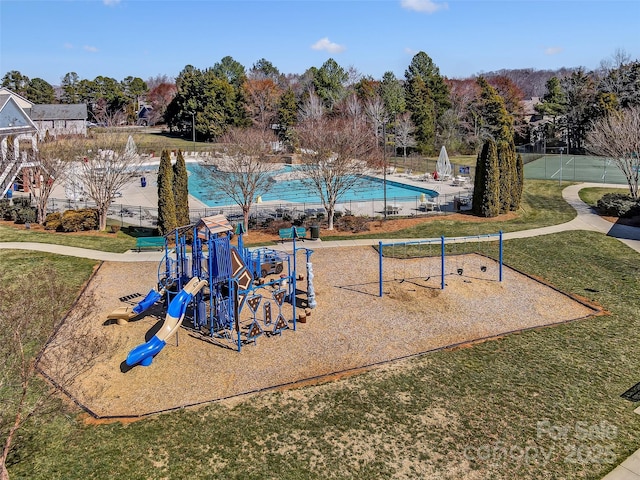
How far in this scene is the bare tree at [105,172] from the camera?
30.3m

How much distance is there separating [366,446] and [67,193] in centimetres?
4052

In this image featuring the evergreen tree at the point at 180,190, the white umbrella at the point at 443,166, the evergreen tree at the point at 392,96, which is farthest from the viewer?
the evergreen tree at the point at 392,96

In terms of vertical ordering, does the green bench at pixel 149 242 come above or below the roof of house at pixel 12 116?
below

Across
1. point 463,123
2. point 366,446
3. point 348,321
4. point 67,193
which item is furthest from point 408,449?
point 463,123

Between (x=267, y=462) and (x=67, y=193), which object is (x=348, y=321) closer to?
(x=267, y=462)

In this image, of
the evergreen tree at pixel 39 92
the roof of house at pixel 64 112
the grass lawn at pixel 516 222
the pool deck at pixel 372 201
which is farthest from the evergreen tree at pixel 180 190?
the evergreen tree at pixel 39 92

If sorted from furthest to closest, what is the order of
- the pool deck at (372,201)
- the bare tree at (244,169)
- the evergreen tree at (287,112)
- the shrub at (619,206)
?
the evergreen tree at (287,112)
the pool deck at (372,201)
the shrub at (619,206)
the bare tree at (244,169)

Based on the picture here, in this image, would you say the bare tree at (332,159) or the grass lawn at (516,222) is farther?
the bare tree at (332,159)

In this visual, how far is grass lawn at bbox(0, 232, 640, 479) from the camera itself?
35.0ft

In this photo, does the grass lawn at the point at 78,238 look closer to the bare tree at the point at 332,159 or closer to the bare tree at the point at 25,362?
the bare tree at the point at 25,362

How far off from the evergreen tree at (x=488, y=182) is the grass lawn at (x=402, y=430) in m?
19.4

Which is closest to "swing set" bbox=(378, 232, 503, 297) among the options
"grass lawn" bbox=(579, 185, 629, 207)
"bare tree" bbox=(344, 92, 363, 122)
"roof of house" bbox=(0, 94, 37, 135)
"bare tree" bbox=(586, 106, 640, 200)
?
"bare tree" bbox=(586, 106, 640, 200)

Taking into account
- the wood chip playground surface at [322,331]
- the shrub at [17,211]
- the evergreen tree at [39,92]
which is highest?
the evergreen tree at [39,92]

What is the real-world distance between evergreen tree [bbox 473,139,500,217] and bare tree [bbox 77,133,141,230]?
71.1 feet
